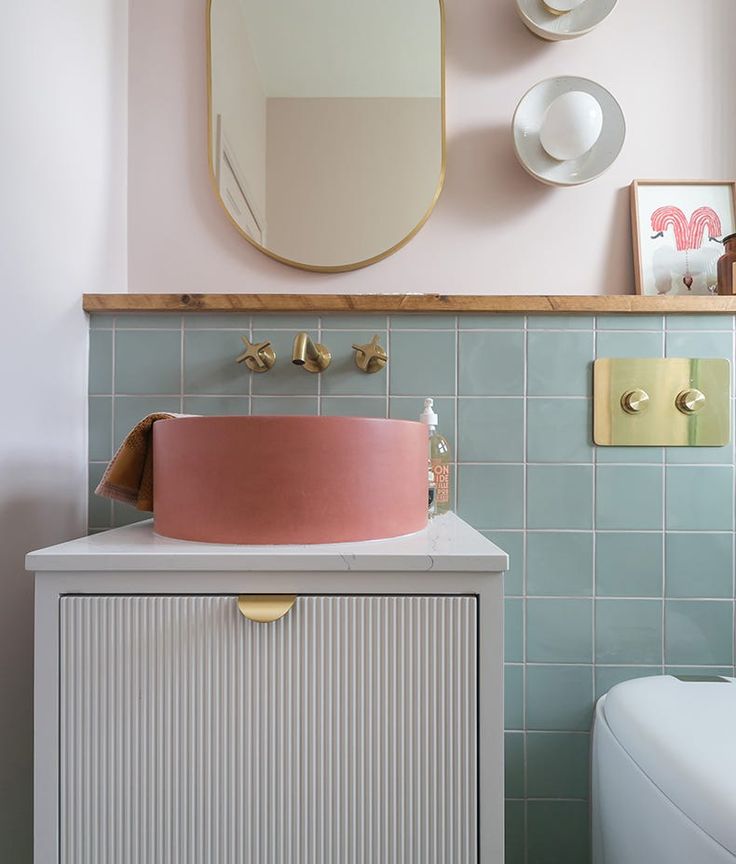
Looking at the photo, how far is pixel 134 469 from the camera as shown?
82 cm

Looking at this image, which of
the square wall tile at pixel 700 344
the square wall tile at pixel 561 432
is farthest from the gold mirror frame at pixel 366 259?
the square wall tile at pixel 700 344

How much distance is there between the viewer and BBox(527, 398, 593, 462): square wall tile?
107cm

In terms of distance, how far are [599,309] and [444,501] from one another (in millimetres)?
463

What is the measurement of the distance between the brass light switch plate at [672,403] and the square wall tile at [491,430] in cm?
15

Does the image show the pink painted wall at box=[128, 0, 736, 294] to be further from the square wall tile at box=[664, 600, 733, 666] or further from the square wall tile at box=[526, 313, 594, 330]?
the square wall tile at box=[664, 600, 733, 666]

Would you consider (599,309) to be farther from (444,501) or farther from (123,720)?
(123,720)

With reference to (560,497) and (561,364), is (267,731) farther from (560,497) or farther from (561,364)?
(561,364)

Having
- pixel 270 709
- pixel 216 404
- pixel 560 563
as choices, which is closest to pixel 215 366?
pixel 216 404

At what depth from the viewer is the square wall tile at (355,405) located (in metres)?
1.08

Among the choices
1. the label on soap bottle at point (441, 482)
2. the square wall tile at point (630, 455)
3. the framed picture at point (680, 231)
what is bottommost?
the label on soap bottle at point (441, 482)

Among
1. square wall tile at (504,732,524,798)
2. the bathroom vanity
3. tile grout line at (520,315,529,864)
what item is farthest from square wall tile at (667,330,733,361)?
square wall tile at (504,732,524,798)

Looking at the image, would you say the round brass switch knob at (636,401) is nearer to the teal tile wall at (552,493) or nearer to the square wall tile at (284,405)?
the teal tile wall at (552,493)

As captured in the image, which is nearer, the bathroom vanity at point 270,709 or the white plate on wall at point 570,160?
the bathroom vanity at point 270,709

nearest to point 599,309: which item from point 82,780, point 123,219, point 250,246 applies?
point 250,246
